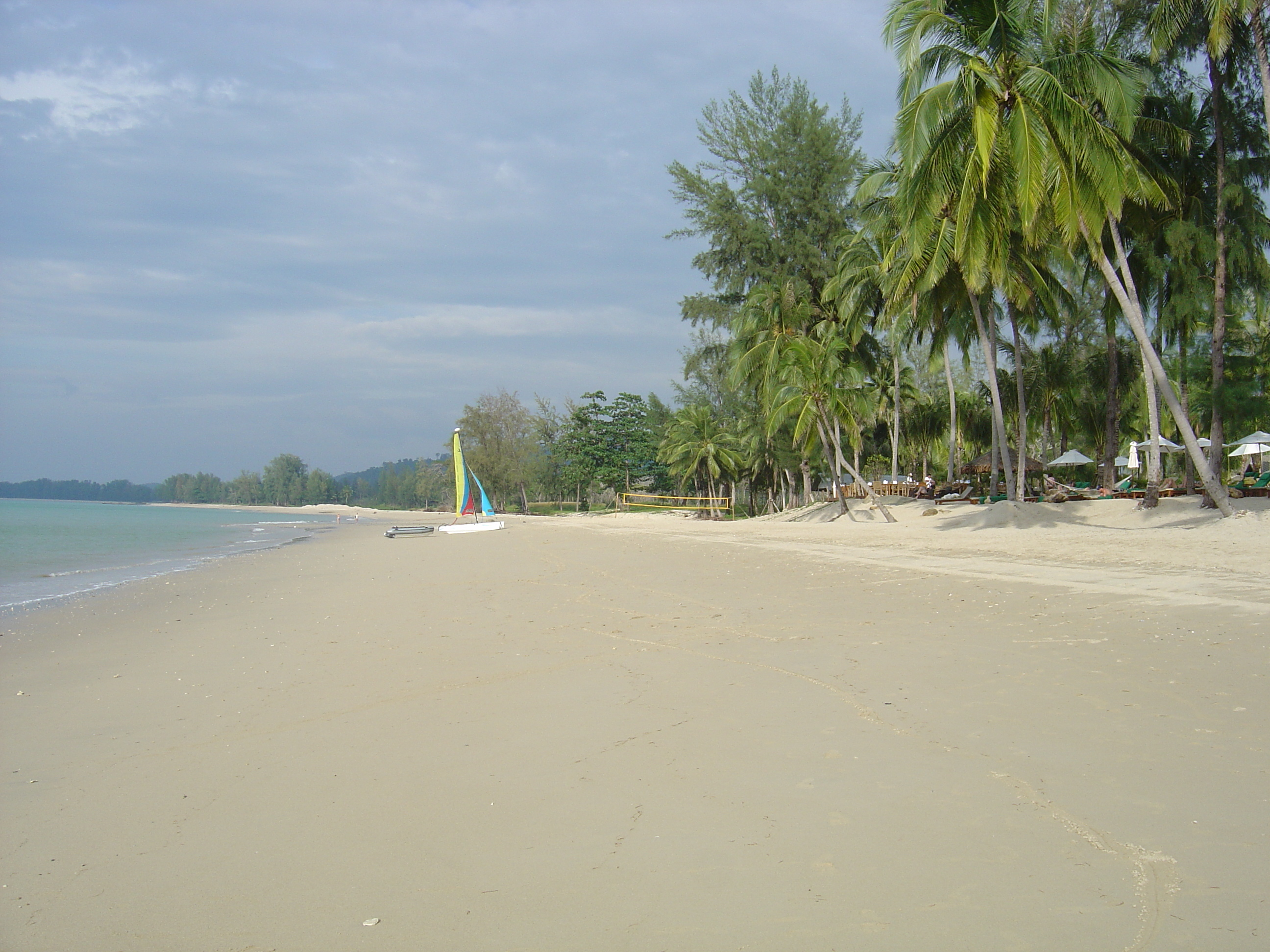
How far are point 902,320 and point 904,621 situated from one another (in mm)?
20903

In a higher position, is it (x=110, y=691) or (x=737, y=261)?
(x=737, y=261)

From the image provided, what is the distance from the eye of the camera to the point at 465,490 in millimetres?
31453

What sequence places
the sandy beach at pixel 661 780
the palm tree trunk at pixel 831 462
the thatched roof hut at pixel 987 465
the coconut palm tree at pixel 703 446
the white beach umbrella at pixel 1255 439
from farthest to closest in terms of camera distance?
the coconut palm tree at pixel 703 446 → the thatched roof hut at pixel 987 465 → the white beach umbrella at pixel 1255 439 → the palm tree trunk at pixel 831 462 → the sandy beach at pixel 661 780

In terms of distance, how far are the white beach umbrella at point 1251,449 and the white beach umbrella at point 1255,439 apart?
534 mm

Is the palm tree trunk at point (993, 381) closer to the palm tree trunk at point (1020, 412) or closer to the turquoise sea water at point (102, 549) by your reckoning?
the palm tree trunk at point (1020, 412)

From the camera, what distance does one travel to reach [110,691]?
20.8ft

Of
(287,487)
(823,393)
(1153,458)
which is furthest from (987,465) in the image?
(287,487)

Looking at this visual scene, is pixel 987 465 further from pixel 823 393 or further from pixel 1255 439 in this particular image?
pixel 823 393

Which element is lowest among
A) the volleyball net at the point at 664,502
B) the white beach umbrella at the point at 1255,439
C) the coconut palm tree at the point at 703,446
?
the volleyball net at the point at 664,502

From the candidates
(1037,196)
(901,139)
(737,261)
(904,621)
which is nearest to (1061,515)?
(1037,196)

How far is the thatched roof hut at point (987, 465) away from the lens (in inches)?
1264

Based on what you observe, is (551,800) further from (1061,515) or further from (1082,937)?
(1061,515)

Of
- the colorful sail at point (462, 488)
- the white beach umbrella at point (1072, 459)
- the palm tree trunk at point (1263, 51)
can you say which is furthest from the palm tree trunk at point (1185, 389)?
the colorful sail at point (462, 488)

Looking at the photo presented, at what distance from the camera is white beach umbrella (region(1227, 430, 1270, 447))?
2605 centimetres
